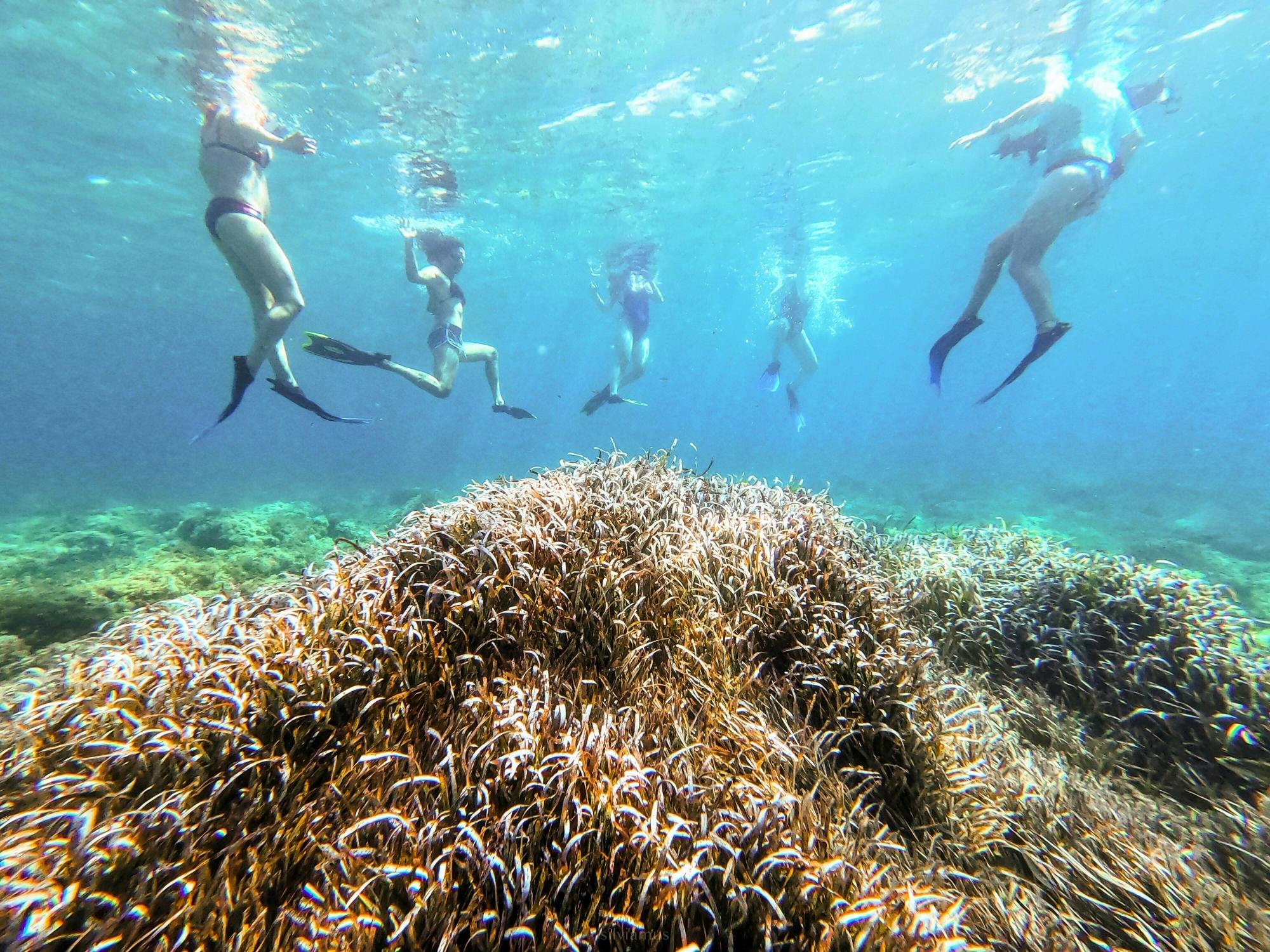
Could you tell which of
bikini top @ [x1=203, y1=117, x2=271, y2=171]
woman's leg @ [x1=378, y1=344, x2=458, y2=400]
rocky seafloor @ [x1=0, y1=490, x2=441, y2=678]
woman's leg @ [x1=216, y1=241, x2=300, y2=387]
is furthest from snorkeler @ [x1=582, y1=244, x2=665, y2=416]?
bikini top @ [x1=203, y1=117, x2=271, y2=171]

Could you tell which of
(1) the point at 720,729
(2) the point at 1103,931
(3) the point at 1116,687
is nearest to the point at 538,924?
(1) the point at 720,729

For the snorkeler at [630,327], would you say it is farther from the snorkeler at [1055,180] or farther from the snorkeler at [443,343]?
the snorkeler at [1055,180]

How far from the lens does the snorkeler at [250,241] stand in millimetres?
8180

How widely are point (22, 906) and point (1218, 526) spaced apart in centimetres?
2553

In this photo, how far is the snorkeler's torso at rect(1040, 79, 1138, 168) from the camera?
9930 millimetres

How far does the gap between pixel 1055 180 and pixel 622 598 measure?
12302mm

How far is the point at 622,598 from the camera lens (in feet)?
9.59

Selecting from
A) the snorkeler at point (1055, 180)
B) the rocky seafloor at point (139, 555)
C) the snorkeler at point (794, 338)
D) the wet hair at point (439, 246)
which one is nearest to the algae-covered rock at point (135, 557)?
the rocky seafloor at point (139, 555)

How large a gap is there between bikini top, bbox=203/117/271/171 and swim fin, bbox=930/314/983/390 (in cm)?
1283

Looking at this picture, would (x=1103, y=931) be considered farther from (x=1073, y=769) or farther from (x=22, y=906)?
(x=22, y=906)

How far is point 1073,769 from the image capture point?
10.8ft

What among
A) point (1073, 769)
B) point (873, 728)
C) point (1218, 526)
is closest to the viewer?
point (873, 728)

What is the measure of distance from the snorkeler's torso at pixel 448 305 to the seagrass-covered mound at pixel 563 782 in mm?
10823

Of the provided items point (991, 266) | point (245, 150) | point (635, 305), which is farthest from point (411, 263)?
point (991, 266)
